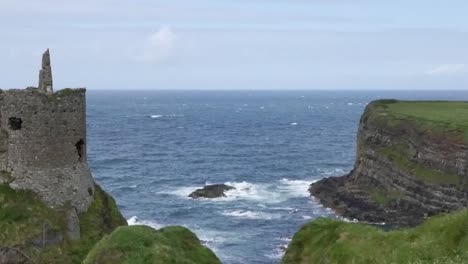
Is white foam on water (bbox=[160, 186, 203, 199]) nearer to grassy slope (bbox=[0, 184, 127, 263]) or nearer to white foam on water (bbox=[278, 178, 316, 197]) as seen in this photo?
white foam on water (bbox=[278, 178, 316, 197])

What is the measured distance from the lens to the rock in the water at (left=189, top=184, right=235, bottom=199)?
3348 inches

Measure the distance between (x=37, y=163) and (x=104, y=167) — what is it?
7765cm

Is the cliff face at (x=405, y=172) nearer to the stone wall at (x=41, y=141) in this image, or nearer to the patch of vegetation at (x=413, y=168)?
the patch of vegetation at (x=413, y=168)

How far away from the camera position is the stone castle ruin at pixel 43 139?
1199 inches

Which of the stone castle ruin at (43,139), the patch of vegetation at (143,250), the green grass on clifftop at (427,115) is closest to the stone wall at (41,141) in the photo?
the stone castle ruin at (43,139)

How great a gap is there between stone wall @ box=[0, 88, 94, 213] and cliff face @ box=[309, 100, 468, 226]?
159 ft

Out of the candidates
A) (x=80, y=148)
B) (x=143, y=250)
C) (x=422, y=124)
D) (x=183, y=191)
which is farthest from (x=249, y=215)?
(x=143, y=250)

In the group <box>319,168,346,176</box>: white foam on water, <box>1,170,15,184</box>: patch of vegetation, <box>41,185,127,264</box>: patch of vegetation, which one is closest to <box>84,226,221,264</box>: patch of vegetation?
<box>41,185,127,264</box>: patch of vegetation

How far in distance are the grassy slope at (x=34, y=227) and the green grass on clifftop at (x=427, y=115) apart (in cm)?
5766

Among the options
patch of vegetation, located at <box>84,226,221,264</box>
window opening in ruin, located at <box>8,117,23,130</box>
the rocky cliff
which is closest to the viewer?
patch of vegetation, located at <box>84,226,221,264</box>

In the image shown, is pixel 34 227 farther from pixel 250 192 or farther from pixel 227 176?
pixel 227 176

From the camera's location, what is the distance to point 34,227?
1182 inches

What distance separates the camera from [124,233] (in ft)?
78.5

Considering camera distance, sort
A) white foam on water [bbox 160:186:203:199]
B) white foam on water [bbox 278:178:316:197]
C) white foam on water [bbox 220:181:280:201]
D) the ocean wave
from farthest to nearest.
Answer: white foam on water [bbox 278:178:316:197]
white foam on water [bbox 160:186:203:199]
white foam on water [bbox 220:181:280:201]
the ocean wave
